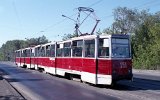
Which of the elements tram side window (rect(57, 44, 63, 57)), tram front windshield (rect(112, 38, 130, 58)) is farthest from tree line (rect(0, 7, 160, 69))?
tram front windshield (rect(112, 38, 130, 58))

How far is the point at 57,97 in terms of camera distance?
1672 cm

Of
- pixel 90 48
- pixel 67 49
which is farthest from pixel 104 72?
pixel 67 49

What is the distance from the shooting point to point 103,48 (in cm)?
2042

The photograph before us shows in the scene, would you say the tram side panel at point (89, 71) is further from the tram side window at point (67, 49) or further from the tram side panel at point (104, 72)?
the tram side window at point (67, 49)

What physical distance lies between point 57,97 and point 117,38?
18.1 ft

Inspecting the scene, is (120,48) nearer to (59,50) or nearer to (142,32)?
(59,50)

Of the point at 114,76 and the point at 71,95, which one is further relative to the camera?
the point at 114,76

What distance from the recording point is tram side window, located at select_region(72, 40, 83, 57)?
76.3ft

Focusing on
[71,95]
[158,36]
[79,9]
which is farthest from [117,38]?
Result: [158,36]

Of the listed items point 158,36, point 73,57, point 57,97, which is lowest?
point 57,97

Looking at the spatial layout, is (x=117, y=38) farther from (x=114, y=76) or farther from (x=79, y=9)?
(x=79, y=9)

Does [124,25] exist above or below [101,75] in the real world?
above

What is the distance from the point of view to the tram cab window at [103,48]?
66.2ft

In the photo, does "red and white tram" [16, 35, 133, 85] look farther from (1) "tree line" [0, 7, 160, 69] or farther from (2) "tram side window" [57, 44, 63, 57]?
(1) "tree line" [0, 7, 160, 69]
